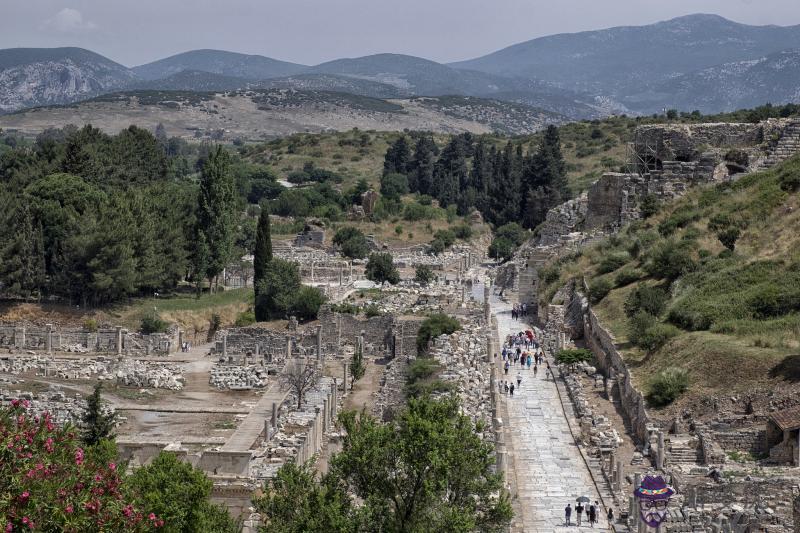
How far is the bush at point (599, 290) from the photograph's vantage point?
159 feet

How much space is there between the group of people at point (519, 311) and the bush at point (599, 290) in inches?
245

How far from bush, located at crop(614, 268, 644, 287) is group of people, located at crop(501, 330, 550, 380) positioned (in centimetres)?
350

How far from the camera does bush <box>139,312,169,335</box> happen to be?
5816 centimetres

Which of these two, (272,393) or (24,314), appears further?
(24,314)

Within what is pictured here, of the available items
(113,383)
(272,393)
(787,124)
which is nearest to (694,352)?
(272,393)

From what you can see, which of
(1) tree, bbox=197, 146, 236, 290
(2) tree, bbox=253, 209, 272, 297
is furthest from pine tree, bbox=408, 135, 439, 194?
(2) tree, bbox=253, 209, 272, 297

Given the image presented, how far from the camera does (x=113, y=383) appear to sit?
5134 centimetres

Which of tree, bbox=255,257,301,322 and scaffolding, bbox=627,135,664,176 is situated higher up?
scaffolding, bbox=627,135,664,176

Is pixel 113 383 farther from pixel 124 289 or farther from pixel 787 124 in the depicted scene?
pixel 787 124

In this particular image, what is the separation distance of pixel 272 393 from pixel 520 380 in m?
10.4

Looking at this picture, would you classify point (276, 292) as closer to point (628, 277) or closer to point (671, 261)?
point (628, 277)

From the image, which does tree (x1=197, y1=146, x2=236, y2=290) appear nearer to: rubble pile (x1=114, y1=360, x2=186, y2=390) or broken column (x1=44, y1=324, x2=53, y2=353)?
broken column (x1=44, y1=324, x2=53, y2=353)

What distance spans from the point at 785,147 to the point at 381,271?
2077 centimetres

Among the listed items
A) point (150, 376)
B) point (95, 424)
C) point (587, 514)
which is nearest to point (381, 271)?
point (150, 376)
